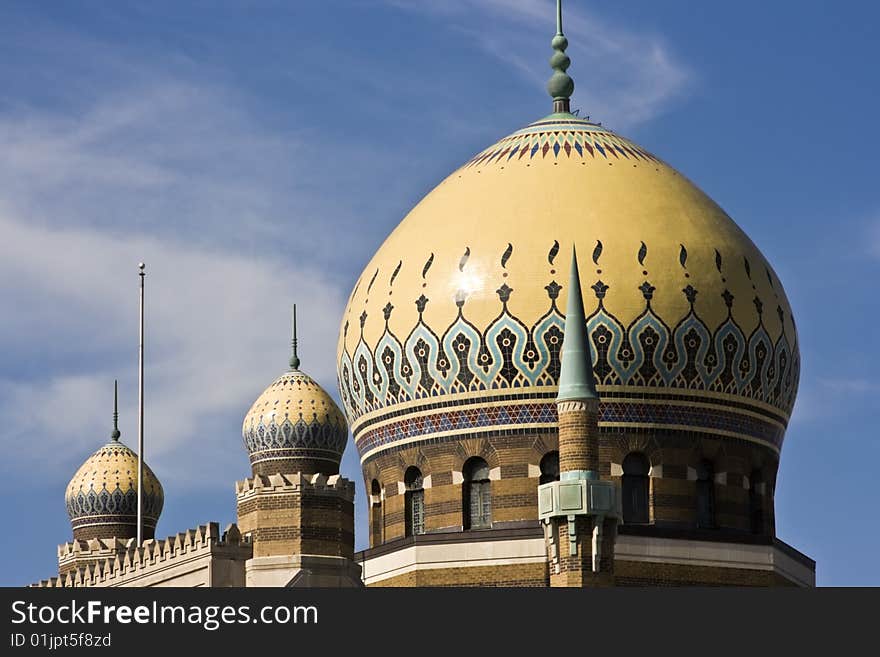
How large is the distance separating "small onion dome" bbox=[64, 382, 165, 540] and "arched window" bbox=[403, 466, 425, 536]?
1217 centimetres

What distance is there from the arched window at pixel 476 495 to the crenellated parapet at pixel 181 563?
3.65m

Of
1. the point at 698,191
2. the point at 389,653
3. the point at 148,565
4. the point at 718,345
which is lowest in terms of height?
the point at 389,653

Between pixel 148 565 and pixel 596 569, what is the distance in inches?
432

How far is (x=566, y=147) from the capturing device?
4894 cm

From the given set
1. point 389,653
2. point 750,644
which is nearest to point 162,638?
point 389,653

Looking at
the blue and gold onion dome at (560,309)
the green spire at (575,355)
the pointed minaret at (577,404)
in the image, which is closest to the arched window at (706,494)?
the blue and gold onion dome at (560,309)

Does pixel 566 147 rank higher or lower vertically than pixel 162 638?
higher

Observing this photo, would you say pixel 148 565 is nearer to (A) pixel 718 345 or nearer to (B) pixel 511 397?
(B) pixel 511 397

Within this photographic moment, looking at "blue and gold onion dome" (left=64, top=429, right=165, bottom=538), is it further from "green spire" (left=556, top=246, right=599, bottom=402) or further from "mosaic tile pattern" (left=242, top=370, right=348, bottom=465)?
"green spire" (left=556, top=246, right=599, bottom=402)

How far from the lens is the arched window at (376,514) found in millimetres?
48156

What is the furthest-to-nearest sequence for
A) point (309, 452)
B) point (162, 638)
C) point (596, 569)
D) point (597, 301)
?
1. point (309, 452)
2. point (597, 301)
3. point (596, 569)
4. point (162, 638)

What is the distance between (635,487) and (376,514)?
4.66 meters

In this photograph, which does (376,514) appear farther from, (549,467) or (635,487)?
(635,487)

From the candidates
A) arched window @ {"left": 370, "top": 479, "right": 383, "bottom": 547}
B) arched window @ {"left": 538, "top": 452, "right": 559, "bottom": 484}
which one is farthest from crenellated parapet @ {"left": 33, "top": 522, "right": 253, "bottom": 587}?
arched window @ {"left": 538, "top": 452, "right": 559, "bottom": 484}
